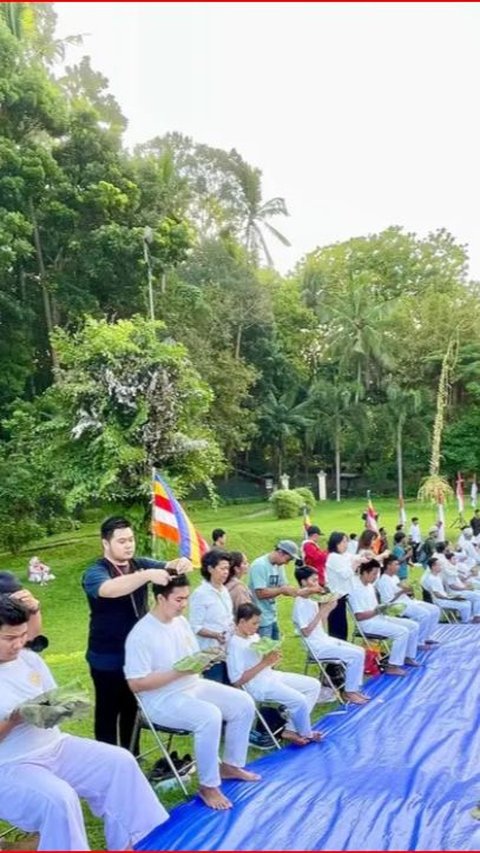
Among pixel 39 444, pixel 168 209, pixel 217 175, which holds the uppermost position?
pixel 217 175

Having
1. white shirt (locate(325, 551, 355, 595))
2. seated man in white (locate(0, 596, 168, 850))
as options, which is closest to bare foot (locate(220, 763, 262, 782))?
seated man in white (locate(0, 596, 168, 850))

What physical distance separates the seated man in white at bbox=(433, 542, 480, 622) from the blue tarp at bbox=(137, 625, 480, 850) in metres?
4.11

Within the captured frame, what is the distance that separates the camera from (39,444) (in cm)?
1462

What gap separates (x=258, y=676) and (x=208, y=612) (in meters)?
0.60

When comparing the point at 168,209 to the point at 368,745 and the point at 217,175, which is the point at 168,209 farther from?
the point at 368,745

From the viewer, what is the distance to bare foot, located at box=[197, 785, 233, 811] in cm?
438

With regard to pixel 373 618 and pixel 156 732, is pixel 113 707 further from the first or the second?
pixel 373 618

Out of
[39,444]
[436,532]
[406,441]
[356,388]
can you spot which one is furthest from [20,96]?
[406,441]

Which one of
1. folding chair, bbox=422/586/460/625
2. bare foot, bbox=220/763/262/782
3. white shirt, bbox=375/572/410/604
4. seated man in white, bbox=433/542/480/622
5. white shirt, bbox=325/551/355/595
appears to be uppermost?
white shirt, bbox=325/551/355/595

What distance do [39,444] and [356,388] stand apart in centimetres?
2256

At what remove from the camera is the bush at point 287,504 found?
25328mm

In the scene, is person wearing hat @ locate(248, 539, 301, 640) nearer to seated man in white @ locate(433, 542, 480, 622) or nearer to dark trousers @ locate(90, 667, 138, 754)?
dark trousers @ locate(90, 667, 138, 754)

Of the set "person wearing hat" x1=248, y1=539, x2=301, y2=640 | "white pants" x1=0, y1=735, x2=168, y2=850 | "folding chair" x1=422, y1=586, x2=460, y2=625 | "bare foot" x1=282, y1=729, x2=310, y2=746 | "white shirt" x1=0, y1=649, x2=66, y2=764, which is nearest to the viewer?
"white pants" x1=0, y1=735, x2=168, y2=850

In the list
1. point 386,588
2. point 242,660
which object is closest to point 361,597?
point 386,588
